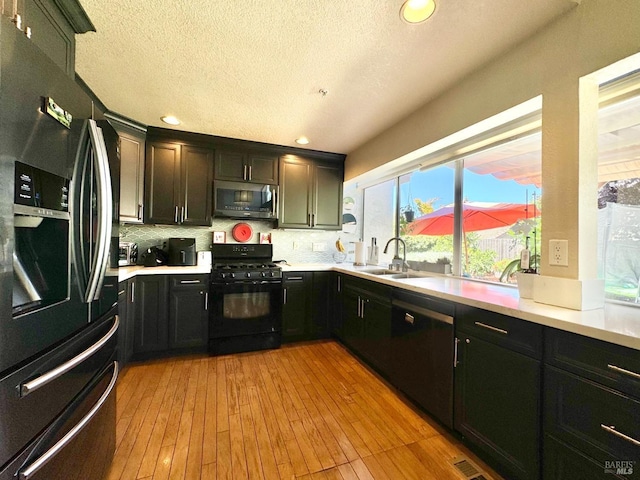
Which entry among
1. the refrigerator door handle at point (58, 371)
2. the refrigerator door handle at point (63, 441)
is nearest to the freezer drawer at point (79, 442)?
the refrigerator door handle at point (63, 441)

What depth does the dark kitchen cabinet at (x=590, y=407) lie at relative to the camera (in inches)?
36.0

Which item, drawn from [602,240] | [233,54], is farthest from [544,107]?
[233,54]

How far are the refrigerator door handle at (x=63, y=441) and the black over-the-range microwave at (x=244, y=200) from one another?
2140mm

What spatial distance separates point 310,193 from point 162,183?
5.64 feet

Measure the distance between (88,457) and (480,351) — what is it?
185cm

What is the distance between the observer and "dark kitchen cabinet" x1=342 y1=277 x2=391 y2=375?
2.28m

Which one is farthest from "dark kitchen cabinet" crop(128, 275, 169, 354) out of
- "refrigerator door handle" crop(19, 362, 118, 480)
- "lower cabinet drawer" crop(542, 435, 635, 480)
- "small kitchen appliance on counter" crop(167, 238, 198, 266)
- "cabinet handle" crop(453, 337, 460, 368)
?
"lower cabinet drawer" crop(542, 435, 635, 480)

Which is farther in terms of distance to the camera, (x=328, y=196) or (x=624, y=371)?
(x=328, y=196)

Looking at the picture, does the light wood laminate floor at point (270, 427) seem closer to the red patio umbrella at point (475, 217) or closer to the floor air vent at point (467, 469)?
the floor air vent at point (467, 469)

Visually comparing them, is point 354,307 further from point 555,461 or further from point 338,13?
point 338,13

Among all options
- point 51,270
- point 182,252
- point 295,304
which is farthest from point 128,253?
point 51,270

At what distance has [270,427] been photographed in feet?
5.61

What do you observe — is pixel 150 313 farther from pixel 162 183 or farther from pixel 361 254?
pixel 361 254

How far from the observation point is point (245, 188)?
10.6 feet
